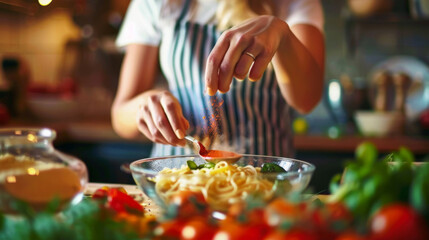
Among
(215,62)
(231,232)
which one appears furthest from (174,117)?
(231,232)

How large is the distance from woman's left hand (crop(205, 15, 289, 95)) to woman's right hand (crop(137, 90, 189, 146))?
0.66 feet

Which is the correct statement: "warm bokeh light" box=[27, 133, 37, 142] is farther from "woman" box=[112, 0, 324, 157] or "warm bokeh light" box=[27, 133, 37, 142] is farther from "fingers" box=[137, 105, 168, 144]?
"woman" box=[112, 0, 324, 157]

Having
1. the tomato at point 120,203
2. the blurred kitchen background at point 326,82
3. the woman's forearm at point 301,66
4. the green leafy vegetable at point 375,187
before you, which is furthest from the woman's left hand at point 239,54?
the blurred kitchen background at point 326,82

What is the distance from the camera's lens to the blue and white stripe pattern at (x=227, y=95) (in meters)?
1.77

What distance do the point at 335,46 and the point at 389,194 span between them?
3.18 metres

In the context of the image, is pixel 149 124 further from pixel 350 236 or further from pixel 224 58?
pixel 350 236

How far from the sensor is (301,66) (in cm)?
136

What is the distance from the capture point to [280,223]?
527 millimetres

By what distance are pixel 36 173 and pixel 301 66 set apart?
79 centimetres

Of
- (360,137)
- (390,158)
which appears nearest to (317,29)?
(390,158)

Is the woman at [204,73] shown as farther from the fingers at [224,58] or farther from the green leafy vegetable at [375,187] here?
the green leafy vegetable at [375,187]

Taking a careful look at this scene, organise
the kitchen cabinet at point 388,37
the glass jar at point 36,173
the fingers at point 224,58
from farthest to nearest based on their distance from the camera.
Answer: the kitchen cabinet at point 388,37 < the fingers at point 224,58 < the glass jar at point 36,173

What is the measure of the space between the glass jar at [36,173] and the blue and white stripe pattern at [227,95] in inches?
34.9

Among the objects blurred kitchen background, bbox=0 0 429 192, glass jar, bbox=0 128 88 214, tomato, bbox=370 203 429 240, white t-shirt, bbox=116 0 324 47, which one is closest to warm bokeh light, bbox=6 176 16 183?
glass jar, bbox=0 128 88 214
